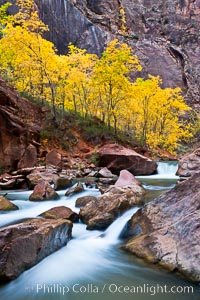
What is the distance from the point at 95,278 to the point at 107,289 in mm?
531

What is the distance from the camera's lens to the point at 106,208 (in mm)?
7809

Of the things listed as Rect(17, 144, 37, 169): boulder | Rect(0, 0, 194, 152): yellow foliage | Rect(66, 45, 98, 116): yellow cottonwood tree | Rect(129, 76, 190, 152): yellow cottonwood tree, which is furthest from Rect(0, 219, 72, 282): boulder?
Rect(129, 76, 190, 152): yellow cottonwood tree

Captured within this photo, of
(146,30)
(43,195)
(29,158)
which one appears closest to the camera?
(43,195)

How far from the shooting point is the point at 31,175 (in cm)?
1329

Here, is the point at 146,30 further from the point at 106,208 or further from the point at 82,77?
the point at 106,208

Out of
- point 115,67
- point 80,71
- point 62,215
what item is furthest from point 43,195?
point 80,71

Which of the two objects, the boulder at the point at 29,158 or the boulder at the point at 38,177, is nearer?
the boulder at the point at 38,177

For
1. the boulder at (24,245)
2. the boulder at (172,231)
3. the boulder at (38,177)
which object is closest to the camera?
the boulder at (24,245)

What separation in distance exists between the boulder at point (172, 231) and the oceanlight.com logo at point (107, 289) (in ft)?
1.13

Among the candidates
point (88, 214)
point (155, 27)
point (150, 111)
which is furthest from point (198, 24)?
point (88, 214)

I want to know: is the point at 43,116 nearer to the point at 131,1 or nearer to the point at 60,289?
the point at 60,289

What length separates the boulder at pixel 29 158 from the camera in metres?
15.9

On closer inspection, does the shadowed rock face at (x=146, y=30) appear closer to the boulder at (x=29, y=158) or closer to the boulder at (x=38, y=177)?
the boulder at (x=29, y=158)

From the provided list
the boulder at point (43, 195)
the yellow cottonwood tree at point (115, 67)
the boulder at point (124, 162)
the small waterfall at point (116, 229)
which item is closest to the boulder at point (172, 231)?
the small waterfall at point (116, 229)
